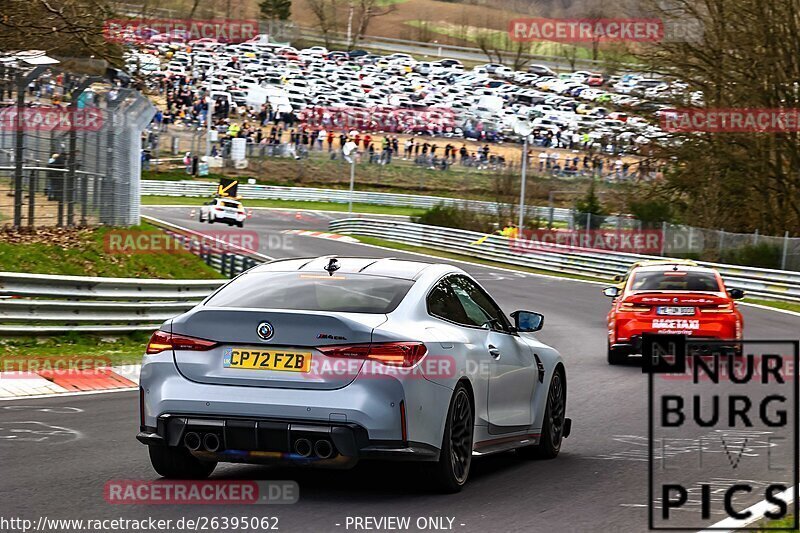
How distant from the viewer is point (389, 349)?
707 cm

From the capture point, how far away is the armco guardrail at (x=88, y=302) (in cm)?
1527

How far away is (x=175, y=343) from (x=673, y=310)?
11.3m

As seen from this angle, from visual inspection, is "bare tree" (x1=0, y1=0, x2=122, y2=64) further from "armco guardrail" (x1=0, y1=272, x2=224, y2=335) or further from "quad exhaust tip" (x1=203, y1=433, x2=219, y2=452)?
"quad exhaust tip" (x1=203, y1=433, x2=219, y2=452)

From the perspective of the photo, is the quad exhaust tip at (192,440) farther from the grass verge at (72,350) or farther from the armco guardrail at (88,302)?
the armco guardrail at (88,302)

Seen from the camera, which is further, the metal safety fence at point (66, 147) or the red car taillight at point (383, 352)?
the metal safety fence at point (66, 147)

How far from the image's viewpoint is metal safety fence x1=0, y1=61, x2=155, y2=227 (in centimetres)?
1759

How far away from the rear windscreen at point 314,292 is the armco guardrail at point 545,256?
2931 centimetres

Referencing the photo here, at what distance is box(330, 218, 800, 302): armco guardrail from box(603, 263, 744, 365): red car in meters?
18.4

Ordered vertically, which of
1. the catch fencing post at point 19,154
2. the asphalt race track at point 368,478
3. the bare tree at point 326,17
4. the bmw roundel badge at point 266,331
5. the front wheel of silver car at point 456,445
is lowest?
the asphalt race track at point 368,478

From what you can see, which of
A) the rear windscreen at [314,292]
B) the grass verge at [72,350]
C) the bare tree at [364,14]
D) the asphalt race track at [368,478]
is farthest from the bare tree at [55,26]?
the bare tree at [364,14]

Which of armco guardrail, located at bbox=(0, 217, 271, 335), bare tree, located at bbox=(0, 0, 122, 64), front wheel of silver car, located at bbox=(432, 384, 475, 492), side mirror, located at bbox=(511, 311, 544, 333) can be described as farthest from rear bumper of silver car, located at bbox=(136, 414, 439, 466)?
bare tree, located at bbox=(0, 0, 122, 64)

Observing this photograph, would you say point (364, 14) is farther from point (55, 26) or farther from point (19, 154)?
point (19, 154)

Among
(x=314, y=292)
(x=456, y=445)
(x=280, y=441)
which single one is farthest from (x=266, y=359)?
(x=456, y=445)

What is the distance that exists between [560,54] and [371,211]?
87161mm
